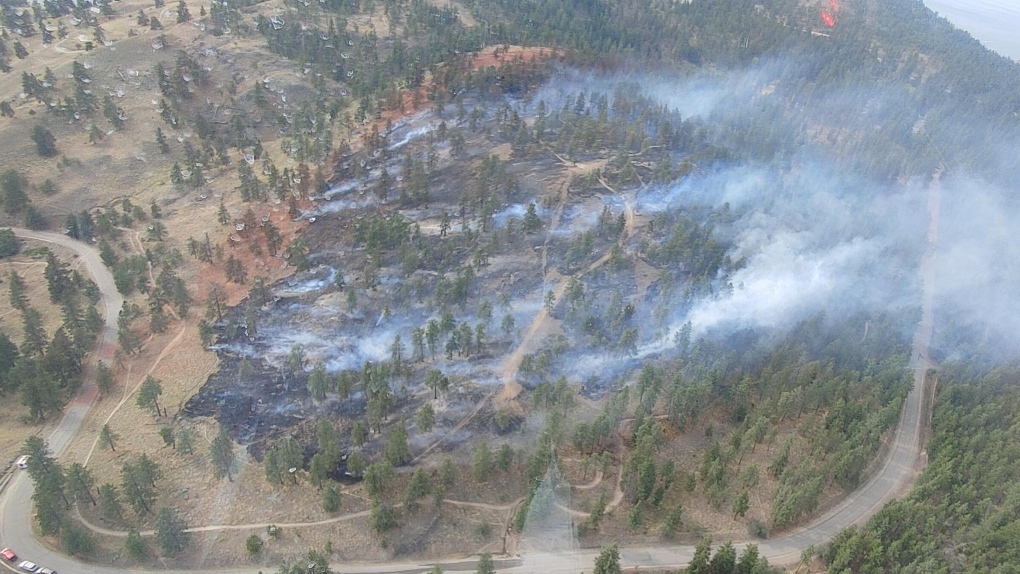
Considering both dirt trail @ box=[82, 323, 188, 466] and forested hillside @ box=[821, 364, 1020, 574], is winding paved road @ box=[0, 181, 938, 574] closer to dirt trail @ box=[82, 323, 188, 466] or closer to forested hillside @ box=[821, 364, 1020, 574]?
forested hillside @ box=[821, 364, 1020, 574]

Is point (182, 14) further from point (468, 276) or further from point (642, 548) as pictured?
point (642, 548)

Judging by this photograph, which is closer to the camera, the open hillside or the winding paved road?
the winding paved road

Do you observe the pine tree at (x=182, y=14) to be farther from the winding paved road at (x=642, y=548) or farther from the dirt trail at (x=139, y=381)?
the dirt trail at (x=139, y=381)

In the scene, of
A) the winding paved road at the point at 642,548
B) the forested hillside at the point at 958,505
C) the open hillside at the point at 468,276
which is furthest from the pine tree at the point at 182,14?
the forested hillside at the point at 958,505

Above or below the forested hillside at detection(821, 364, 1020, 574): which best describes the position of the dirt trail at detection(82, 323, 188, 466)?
below

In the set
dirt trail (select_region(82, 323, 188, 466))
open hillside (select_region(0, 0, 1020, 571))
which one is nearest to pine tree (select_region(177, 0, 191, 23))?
open hillside (select_region(0, 0, 1020, 571))

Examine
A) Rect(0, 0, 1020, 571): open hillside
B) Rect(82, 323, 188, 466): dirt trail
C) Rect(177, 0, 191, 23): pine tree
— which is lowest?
Rect(82, 323, 188, 466): dirt trail

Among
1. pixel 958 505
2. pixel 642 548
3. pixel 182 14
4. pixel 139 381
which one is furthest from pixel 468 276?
pixel 182 14

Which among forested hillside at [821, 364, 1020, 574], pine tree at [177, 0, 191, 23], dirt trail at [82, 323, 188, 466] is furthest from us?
pine tree at [177, 0, 191, 23]
